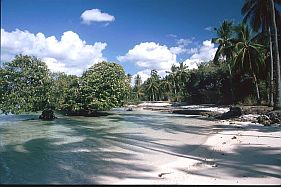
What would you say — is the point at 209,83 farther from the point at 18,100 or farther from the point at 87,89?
the point at 18,100

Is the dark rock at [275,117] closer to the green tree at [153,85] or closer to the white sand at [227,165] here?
the white sand at [227,165]

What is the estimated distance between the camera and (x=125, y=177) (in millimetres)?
9367

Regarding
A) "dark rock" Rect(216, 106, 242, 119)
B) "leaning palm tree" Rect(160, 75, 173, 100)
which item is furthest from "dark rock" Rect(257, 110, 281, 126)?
"leaning palm tree" Rect(160, 75, 173, 100)

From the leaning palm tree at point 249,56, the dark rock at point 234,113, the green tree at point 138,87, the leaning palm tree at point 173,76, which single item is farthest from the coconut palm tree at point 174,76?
the dark rock at point 234,113

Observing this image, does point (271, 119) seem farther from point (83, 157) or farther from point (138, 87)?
point (138, 87)

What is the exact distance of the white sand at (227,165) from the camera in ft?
27.5

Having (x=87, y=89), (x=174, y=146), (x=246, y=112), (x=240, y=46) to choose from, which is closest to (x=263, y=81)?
(x=240, y=46)

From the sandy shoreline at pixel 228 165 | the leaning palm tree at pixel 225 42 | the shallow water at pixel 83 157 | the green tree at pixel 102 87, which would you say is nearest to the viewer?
the sandy shoreline at pixel 228 165

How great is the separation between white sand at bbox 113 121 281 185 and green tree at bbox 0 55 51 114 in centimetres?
2081

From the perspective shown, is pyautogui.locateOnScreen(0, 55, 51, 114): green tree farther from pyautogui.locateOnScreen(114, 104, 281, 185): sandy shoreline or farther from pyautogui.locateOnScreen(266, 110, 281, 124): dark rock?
pyautogui.locateOnScreen(266, 110, 281, 124): dark rock

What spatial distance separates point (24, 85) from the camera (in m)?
29.9

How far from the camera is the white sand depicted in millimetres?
8375

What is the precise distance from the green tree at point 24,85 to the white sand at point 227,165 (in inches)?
819

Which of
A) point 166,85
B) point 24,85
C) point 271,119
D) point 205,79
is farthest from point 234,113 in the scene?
point 166,85
